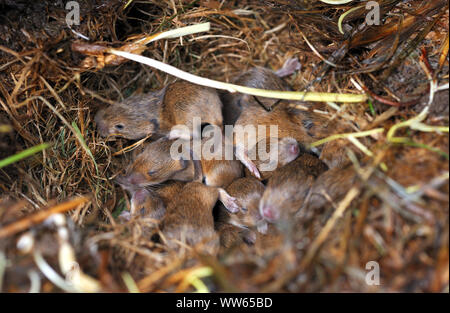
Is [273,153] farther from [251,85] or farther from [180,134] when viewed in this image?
[180,134]

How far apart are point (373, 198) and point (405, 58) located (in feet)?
4.84

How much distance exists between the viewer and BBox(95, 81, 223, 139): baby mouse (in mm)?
3795

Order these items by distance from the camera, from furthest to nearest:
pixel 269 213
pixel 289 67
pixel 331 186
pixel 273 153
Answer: pixel 289 67, pixel 273 153, pixel 269 213, pixel 331 186

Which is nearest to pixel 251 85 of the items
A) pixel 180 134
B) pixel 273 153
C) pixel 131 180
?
pixel 273 153

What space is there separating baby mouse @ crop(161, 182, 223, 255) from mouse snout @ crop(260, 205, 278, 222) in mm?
439

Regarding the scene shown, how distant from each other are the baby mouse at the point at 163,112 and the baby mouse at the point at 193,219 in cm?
68

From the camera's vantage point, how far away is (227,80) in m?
4.23

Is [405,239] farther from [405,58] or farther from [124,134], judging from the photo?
[124,134]

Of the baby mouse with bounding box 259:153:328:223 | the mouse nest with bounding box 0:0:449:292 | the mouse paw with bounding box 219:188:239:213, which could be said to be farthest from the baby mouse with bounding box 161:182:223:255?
the baby mouse with bounding box 259:153:328:223

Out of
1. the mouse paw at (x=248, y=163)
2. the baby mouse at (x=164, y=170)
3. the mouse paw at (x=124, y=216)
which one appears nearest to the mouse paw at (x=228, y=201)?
the baby mouse at (x=164, y=170)

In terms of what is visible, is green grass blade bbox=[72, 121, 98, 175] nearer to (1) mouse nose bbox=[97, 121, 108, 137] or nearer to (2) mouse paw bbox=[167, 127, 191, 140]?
(1) mouse nose bbox=[97, 121, 108, 137]

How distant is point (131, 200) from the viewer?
11.8 feet

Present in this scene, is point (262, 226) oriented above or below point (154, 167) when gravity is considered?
below

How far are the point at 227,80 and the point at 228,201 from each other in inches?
57.2
